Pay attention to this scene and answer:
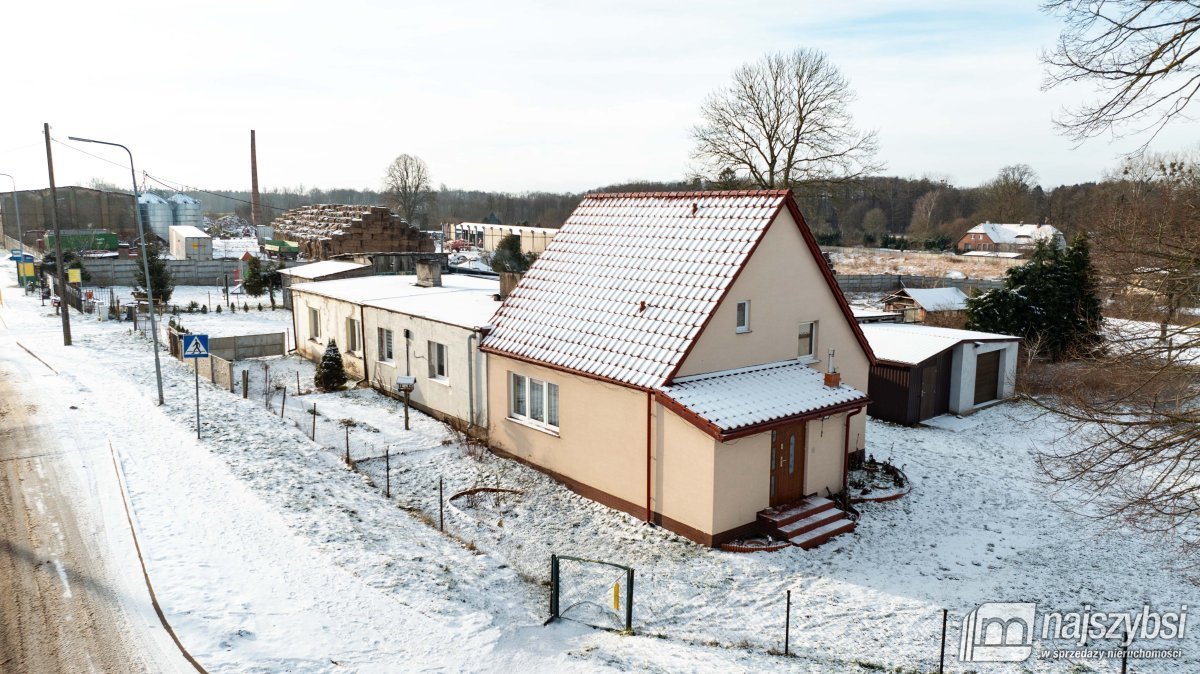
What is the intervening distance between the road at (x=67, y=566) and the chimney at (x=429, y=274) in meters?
11.7

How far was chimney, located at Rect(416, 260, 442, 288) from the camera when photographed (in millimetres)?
26831

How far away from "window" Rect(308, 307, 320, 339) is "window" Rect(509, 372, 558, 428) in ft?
42.8

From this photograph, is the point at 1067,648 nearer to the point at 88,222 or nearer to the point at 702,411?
the point at 702,411

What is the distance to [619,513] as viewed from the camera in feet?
50.8

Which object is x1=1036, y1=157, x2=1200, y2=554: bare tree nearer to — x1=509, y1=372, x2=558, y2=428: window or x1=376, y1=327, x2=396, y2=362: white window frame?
x1=509, y1=372, x2=558, y2=428: window

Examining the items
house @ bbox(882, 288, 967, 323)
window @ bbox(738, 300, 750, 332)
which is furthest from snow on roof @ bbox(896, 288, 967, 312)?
window @ bbox(738, 300, 750, 332)

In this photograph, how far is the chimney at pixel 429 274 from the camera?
88.0ft

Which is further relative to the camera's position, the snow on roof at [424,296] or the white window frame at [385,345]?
the white window frame at [385,345]

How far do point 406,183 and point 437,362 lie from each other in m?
79.9

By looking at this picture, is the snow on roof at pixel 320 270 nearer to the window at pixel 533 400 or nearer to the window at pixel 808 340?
the window at pixel 533 400

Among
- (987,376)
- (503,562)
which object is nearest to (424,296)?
(503,562)

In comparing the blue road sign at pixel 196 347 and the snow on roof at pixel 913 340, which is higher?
the blue road sign at pixel 196 347

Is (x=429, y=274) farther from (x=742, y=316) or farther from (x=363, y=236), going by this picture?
(x=363, y=236)

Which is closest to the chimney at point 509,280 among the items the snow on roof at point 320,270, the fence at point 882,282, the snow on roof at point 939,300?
the snow on roof at point 320,270
